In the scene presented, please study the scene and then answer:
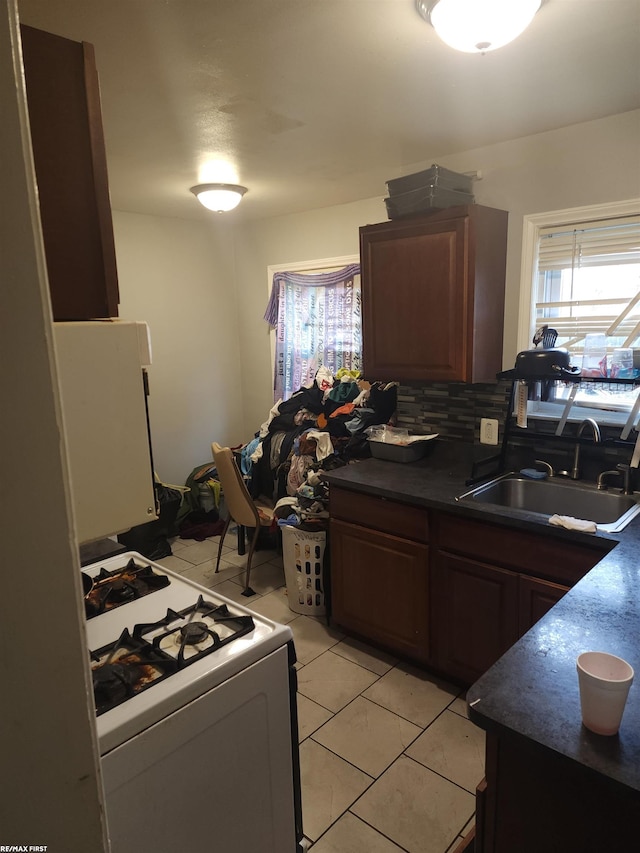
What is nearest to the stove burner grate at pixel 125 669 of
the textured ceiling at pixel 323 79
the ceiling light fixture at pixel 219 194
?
the textured ceiling at pixel 323 79

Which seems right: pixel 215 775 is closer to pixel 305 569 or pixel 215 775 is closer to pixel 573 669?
pixel 573 669

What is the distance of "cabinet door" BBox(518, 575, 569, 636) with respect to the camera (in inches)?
75.6

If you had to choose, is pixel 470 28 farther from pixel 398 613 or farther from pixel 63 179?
pixel 398 613

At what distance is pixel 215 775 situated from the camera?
1212mm

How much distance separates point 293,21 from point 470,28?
0.47 m

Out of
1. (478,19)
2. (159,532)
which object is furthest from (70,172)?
(159,532)

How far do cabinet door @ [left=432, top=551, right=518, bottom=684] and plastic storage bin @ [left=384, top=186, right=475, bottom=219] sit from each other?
60.3 inches

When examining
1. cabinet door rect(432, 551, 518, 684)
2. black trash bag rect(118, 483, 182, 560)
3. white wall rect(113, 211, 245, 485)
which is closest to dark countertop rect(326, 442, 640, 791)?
cabinet door rect(432, 551, 518, 684)

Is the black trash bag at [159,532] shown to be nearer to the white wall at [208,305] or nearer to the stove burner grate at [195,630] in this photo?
the white wall at [208,305]

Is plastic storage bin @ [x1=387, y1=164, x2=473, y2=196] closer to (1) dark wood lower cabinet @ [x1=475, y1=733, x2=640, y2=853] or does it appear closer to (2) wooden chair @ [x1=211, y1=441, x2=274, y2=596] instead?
(2) wooden chair @ [x1=211, y1=441, x2=274, y2=596]

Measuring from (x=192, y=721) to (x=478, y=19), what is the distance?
5.92ft

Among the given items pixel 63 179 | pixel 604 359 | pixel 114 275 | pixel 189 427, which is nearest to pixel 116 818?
pixel 114 275

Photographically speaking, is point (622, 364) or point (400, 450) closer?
point (622, 364)

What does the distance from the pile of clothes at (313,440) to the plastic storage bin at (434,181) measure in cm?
105
